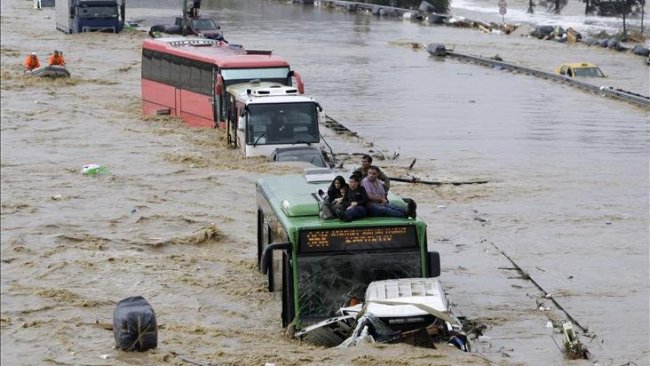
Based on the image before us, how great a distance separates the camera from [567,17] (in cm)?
9725

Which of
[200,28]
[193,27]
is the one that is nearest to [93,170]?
[193,27]

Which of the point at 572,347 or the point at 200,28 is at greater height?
the point at 200,28

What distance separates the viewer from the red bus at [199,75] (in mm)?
32500

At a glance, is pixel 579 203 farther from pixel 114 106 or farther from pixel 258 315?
pixel 114 106

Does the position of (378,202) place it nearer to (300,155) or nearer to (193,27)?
(300,155)

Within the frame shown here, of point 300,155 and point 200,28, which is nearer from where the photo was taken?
point 300,155

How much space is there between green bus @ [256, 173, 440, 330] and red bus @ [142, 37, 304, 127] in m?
15.6

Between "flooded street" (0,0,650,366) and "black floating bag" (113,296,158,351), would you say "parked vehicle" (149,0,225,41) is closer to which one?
"flooded street" (0,0,650,366)

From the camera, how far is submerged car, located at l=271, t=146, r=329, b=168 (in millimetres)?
27913

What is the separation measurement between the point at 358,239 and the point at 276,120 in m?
14.1

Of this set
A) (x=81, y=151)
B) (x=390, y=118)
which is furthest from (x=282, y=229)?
(x=390, y=118)

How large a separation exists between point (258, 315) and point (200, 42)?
867 inches

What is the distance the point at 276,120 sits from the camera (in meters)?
28.9

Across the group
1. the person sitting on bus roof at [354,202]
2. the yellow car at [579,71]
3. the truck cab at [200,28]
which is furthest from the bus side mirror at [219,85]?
the truck cab at [200,28]
